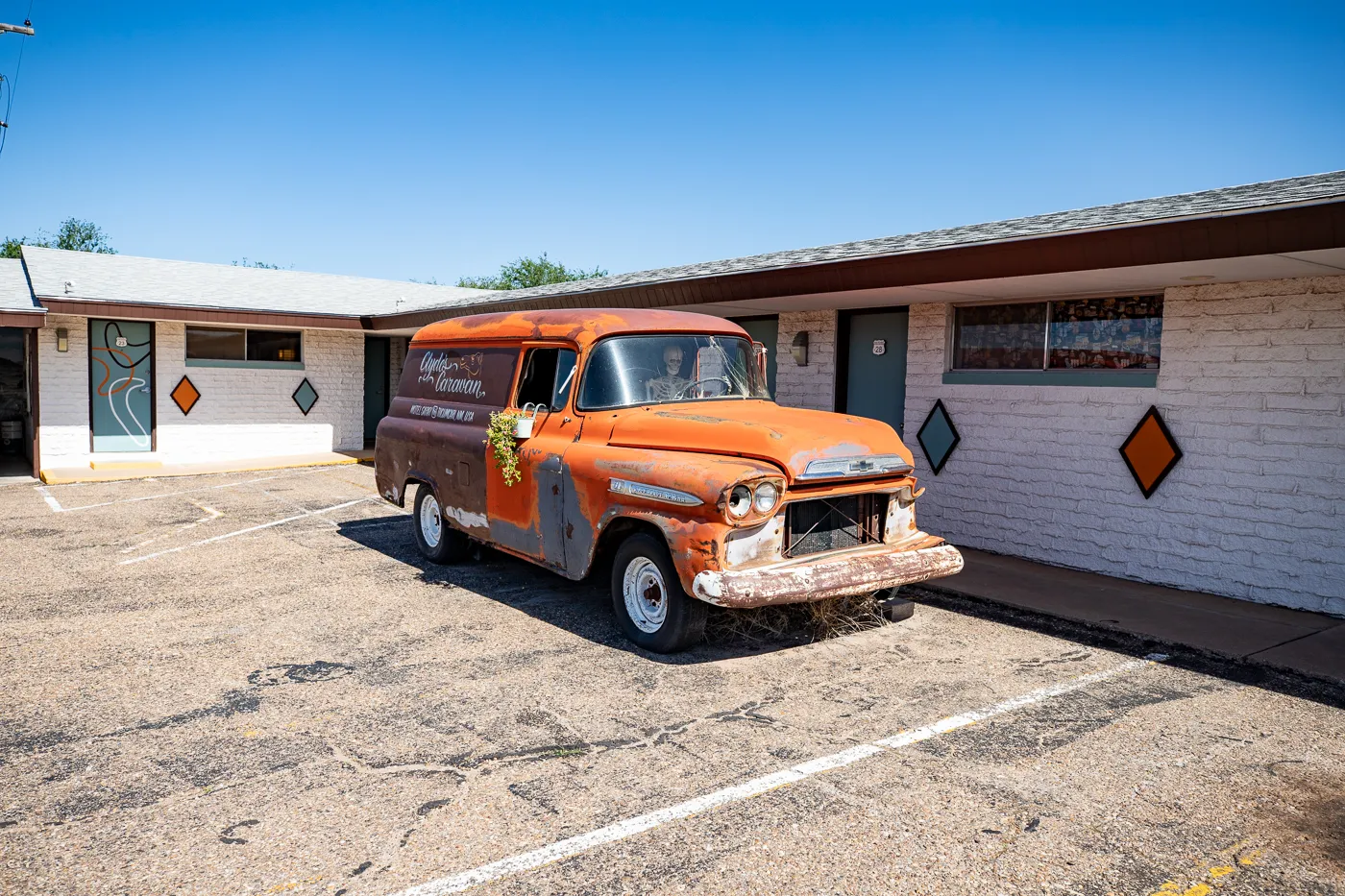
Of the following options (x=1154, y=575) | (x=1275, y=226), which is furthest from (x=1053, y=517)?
(x=1275, y=226)

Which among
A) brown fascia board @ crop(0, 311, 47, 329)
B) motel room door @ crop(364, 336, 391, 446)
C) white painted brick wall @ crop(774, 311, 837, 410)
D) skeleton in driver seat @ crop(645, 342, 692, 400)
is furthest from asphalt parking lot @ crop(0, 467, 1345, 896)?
motel room door @ crop(364, 336, 391, 446)

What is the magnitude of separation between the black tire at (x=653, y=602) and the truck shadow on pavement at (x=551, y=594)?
12 cm

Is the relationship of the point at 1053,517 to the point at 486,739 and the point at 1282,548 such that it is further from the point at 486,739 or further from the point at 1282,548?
the point at 486,739

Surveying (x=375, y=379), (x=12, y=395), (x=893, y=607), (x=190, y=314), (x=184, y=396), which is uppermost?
(x=190, y=314)

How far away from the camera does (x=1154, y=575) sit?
7965mm

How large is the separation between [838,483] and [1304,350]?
4.12m

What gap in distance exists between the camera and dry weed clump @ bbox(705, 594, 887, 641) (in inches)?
247

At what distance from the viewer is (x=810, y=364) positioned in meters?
11.2

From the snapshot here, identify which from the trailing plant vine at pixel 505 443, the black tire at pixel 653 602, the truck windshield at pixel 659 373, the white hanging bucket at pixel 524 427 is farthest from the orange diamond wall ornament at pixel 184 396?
the black tire at pixel 653 602

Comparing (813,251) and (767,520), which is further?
(813,251)

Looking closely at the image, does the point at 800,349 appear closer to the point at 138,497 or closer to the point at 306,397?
the point at 138,497

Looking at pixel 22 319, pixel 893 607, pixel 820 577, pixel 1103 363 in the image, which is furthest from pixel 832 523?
pixel 22 319

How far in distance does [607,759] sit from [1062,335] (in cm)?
659

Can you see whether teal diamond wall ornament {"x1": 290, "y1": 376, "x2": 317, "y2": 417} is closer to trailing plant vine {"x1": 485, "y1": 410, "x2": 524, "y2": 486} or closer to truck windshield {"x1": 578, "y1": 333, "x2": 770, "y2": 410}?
trailing plant vine {"x1": 485, "y1": 410, "x2": 524, "y2": 486}
